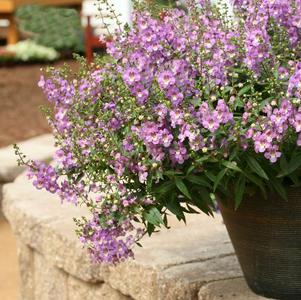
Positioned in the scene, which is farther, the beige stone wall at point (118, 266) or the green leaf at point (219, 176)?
the beige stone wall at point (118, 266)

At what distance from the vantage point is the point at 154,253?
2867 millimetres

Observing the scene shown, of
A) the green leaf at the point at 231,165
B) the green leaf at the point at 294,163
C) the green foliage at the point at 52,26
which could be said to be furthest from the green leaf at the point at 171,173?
the green foliage at the point at 52,26

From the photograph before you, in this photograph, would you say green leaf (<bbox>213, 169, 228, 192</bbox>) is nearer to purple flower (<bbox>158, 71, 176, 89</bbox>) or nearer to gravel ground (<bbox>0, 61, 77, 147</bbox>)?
purple flower (<bbox>158, 71, 176, 89</bbox>)

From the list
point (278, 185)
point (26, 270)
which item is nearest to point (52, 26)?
point (26, 270)

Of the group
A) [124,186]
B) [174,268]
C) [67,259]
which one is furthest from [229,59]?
[67,259]

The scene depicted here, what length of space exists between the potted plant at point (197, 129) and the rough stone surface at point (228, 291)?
0.06m

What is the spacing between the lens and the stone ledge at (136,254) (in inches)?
104

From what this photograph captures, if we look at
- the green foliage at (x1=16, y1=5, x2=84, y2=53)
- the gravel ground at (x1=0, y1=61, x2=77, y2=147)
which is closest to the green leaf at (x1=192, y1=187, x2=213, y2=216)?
the gravel ground at (x1=0, y1=61, x2=77, y2=147)

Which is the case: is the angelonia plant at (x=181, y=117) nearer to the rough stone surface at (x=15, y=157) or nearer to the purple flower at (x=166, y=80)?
the purple flower at (x=166, y=80)

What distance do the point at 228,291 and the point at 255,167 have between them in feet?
1.66

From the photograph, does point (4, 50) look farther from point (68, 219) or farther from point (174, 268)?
point (174, 268)

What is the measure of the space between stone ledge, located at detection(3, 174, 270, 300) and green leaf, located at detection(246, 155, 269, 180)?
21.8 inches

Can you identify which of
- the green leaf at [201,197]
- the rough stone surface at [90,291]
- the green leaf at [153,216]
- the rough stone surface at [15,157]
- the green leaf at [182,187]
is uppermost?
the green leaf at [182,187]

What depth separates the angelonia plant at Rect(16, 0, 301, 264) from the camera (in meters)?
2.08
